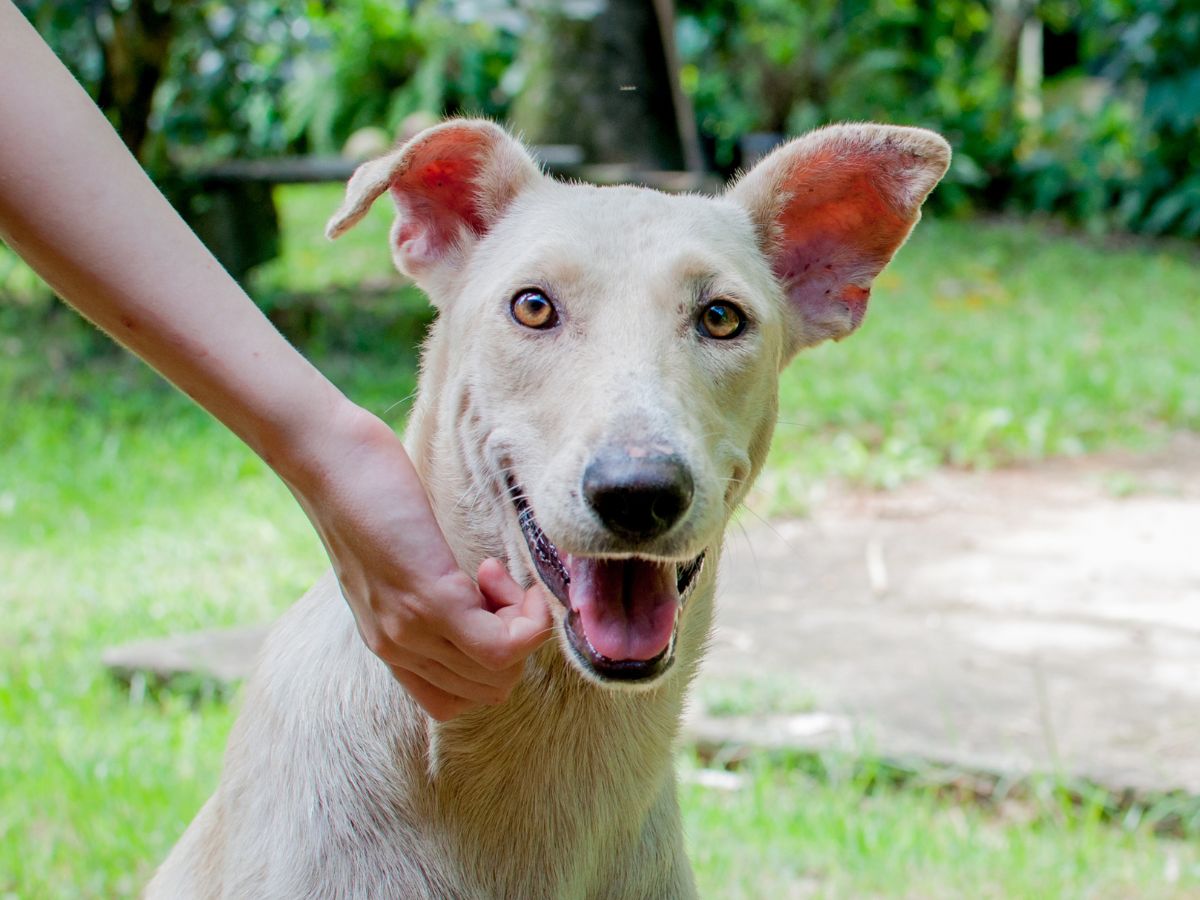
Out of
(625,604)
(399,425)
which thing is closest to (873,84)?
(399,425)

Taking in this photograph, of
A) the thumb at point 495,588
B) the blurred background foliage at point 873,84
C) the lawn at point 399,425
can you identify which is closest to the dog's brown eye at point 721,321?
the thumb at point 495,588

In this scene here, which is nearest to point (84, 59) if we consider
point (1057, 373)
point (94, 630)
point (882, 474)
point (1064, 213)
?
point (94, 630)

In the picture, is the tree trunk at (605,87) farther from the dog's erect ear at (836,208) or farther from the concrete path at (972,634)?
the dog's erect ear at (836,208)

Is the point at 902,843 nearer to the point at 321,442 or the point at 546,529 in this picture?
the point at 546,529

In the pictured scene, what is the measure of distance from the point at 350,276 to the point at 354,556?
9837 millimetres

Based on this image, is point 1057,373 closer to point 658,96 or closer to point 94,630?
point 658,96

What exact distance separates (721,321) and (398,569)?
94cm

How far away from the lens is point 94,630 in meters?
5.44

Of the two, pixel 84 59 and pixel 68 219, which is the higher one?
pixel 68 219

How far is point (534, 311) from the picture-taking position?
105 inches

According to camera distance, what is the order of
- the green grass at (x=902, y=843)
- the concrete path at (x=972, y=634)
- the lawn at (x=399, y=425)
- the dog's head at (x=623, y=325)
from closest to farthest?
the dog's head at (x=623, y=325) < the green grass at (x=902, y=843) < the lawn at (x=399, y=425) < the concrete path at (x=972, y=634)

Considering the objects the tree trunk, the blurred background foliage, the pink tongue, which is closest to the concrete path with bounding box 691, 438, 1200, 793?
the pink tongue

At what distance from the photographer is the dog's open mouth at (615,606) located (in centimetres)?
233

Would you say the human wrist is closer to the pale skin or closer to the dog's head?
the pale skin
